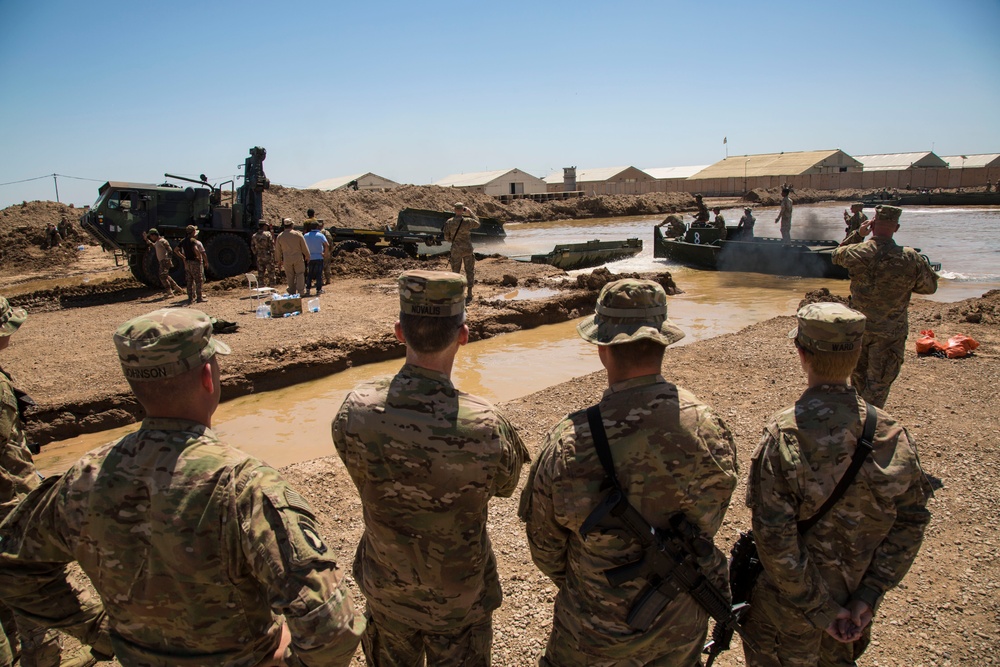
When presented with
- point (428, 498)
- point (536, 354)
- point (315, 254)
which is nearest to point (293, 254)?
point (315, 254)

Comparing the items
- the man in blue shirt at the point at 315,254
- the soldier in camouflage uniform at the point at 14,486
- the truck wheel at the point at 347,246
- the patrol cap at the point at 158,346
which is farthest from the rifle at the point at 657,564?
the truck wheel at the point at 347,246

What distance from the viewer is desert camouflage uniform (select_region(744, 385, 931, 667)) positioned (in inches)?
83.8

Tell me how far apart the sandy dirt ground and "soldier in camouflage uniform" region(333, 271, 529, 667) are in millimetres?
1120

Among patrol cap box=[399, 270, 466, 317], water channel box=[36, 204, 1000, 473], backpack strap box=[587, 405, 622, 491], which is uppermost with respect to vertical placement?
patrol cap box=[399, 270, 466, 317]

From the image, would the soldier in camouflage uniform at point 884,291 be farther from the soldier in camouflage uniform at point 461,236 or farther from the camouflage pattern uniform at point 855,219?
the camouflage pattern uniform at point 855,219

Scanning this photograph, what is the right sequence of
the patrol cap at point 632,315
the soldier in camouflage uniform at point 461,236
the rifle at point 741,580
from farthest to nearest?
the soldier in camouflage uniform at point 461,236, the rifle at point 741,580, the patrol cap at point 632,315

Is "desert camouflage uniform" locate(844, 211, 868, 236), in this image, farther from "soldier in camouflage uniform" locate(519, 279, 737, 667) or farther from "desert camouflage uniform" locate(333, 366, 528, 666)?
"desert camouflage uniform" locate(333, 366, 528, 666)

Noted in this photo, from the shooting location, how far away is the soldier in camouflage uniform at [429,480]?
2.04 meters

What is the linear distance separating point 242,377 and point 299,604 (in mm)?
7135

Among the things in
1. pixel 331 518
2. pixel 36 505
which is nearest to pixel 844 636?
pixel 36 505

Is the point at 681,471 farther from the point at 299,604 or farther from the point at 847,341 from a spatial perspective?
the point at 299,604

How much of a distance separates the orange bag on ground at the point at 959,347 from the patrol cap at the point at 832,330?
6672 mm

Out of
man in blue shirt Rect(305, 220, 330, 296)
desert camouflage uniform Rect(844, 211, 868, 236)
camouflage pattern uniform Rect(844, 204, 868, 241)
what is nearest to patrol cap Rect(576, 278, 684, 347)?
man in blue shirt Rect(305, 220, 330, 296)

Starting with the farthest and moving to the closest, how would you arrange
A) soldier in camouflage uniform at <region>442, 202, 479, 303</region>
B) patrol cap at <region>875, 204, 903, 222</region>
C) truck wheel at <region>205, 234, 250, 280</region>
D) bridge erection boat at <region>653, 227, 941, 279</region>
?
bridge erection boat at <region>653, 227, 941, 279</region> < truck wheel at <region>205, 234, 250, 280</region> < soldier in camouflage uniform at <region>442, 202, 479, 303</region> < patrol cap at <region>875, 204, 903, 222</region>
